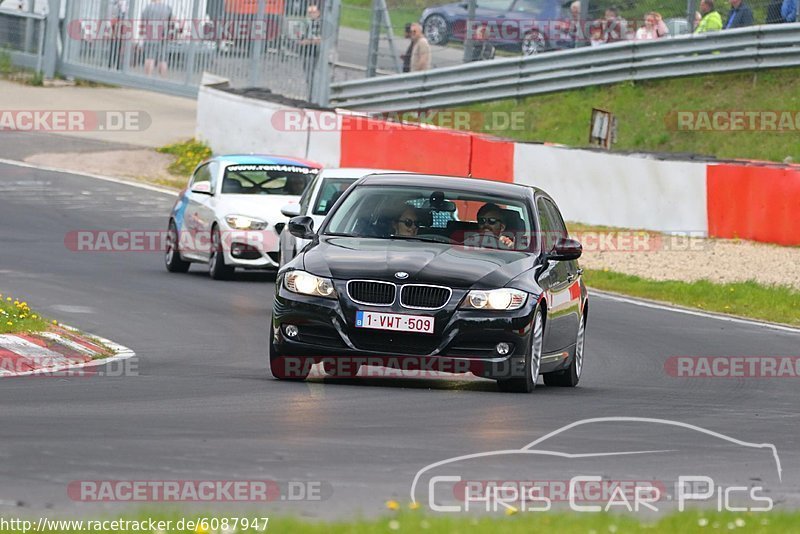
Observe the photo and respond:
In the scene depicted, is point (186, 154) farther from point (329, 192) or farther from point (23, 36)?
point (329, 192)

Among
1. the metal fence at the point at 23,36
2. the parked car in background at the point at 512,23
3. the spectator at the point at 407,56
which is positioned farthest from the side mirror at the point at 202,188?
the metal fence at the point at 23,36

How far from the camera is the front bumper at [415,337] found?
34.3ft

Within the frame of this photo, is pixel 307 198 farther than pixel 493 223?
Yes

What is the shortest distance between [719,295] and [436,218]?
9186 millimetres

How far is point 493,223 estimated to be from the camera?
11.6 meters

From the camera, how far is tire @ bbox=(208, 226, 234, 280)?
1936 centimetres

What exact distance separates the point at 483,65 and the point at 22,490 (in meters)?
25.8

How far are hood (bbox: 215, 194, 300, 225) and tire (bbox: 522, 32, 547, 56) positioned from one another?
A: 1223 centimetres

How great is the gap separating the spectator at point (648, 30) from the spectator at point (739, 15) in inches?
52.3

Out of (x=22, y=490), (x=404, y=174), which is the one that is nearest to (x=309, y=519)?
(x=22, y=490)

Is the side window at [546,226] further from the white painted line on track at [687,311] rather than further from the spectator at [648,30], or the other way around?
the spectator at [648,30]

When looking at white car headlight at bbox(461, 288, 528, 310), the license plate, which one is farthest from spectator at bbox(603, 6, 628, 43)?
the license plate

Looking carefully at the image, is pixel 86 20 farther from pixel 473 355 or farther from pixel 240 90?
pixel 473 355

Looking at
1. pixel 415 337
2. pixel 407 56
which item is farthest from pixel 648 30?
pixel 415 337
